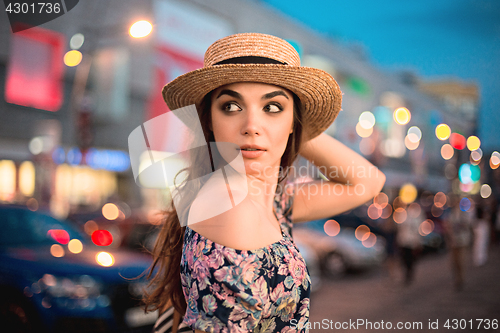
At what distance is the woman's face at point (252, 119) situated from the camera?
150 centimetres

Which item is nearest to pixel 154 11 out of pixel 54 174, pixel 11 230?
pixel 54 174

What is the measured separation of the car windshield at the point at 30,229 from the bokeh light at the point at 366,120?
30.5 m

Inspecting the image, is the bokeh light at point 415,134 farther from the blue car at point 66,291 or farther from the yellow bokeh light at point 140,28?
the yellow bokeh light at point 140,28

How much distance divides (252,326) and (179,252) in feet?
1.89

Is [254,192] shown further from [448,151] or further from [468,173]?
[448,151]

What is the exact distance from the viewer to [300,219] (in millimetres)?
2057

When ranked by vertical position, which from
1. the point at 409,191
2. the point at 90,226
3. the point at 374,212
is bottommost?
the point at 90,226

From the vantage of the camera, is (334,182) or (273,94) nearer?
(273,94)

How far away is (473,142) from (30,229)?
867 centimetres

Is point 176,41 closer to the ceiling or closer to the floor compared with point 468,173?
closer to the ceiling

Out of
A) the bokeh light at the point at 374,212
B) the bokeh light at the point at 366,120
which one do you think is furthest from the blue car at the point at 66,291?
the bokeh light at the point at 366,120

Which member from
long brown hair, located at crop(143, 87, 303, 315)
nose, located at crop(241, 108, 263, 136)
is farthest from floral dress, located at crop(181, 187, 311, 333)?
nose, located at crop(241, 108, 263, 136)

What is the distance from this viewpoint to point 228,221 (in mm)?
1302

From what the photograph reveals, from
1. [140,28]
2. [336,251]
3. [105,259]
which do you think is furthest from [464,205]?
[140,28]
